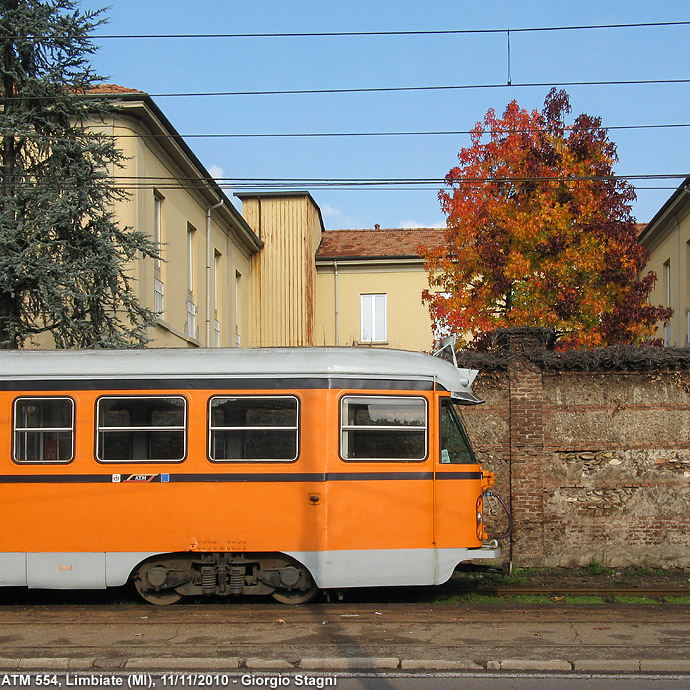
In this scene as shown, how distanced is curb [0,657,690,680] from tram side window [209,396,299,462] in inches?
118

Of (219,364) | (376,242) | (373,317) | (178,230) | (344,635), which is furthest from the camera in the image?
(376,242)

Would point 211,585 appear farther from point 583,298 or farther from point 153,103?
point 153,103

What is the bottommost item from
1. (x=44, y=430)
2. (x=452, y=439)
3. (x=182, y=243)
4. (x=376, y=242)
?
(x=452, y=439)

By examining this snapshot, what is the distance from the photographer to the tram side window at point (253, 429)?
34.3ft

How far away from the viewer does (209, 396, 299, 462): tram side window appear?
1045 cm

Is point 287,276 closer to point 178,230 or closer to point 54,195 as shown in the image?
point 178,230

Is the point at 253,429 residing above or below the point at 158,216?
below

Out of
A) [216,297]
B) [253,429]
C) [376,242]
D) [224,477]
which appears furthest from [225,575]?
[376,242]

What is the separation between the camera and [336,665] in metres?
7.75

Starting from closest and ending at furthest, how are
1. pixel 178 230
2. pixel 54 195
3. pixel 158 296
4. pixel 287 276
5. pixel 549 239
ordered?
1. pixel 54 195
2. pixel 549 239
3. pixel 158 296
4. pixel 178 230
5. pixel 287 276

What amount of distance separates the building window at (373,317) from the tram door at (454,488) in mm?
26427

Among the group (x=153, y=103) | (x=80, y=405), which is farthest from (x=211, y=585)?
(x=153, y=103)

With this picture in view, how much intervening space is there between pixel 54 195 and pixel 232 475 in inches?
288

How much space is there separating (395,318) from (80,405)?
27355mm
